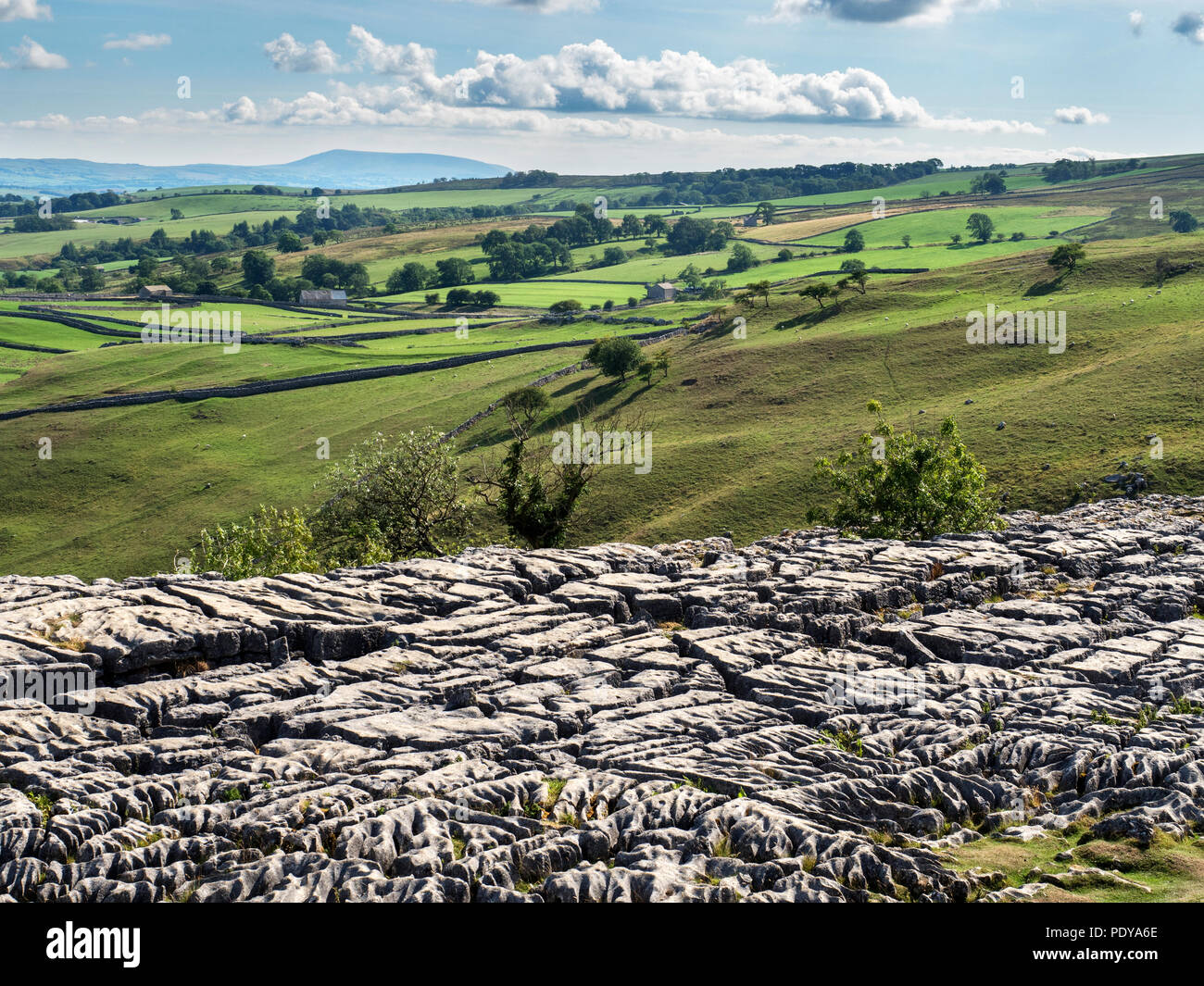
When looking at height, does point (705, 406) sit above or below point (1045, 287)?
below

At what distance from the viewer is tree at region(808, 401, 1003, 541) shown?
54.5 meters

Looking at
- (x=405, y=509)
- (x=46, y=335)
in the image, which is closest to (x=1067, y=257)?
(x=405, y=509)

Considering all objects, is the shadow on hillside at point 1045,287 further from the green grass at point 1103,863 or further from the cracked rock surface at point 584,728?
the green grass at point 1103,863

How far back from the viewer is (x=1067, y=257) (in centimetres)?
12788

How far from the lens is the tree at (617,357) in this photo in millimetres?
117812

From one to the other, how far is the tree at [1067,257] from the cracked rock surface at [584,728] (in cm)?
10327

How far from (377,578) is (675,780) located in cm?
1924

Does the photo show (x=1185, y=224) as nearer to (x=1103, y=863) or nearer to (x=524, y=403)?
(x=524, y=403)

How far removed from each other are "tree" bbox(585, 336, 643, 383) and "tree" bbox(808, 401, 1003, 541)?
2407 inches

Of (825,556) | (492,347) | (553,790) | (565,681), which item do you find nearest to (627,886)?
(553,790)

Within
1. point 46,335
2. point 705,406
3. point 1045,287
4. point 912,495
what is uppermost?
point 1045,287

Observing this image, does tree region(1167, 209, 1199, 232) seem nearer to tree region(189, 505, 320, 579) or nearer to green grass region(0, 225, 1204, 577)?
green grass region(0, 225, 1204, 577)

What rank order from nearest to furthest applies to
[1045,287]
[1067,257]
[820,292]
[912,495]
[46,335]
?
[912,495]
[1045,287]
[1067,257]
[820,292]
[46,335]

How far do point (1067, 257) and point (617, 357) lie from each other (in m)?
65.9
